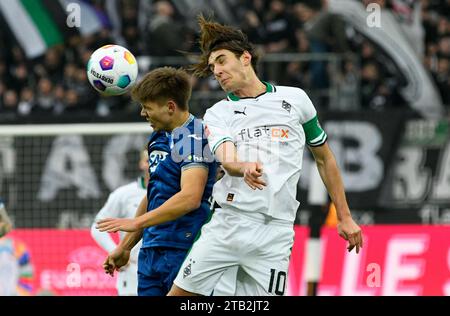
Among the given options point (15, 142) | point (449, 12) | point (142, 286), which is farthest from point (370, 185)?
point (142, 286)

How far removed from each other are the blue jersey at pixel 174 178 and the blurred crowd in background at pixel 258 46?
863 cm

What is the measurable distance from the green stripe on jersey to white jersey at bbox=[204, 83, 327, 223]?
0.19 ft

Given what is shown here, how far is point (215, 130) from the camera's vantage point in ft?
22.9

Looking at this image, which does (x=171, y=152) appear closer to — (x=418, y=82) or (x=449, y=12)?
(x=418, y=82)

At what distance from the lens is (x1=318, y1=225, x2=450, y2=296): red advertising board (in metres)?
13.2

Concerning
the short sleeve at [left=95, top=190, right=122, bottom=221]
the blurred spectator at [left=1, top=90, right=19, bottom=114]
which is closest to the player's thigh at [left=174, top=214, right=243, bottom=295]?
the short sleeve at [left=95, top=190, right=122, bottom=221]

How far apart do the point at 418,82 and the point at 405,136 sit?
132 centimetres

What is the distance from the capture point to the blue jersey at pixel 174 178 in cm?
715

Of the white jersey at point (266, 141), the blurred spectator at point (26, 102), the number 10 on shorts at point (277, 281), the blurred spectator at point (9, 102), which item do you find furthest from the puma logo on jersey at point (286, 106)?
the blurred spectator at point (9, 102)

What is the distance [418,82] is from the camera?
56.6ft

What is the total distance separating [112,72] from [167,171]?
1045 mm

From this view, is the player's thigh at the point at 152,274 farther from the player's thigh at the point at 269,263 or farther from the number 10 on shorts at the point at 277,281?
the number 10 on shorts at the point at 277,281

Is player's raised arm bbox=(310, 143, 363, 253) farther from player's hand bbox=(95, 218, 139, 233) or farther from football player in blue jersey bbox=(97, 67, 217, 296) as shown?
player's hand bbox=(95, 218, 139, 233)

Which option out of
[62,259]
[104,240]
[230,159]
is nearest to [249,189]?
[230,159]
